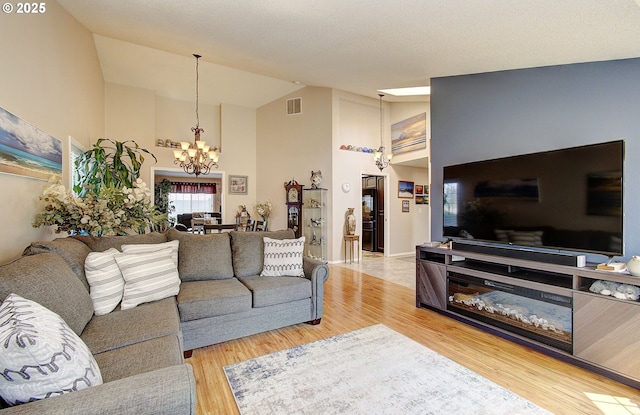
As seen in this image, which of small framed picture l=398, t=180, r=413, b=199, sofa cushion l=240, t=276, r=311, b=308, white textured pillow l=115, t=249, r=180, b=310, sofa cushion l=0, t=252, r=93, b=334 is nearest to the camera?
sofa cushion l=0, t=252, r=93, b=334

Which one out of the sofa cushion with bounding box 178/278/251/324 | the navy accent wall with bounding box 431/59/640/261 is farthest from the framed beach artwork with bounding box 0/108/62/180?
the navy accent wall with bounding box 431/59/640/261

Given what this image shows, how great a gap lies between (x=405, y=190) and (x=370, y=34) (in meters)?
4.60

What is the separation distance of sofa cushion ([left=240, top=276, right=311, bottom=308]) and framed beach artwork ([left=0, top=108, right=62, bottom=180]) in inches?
77.9

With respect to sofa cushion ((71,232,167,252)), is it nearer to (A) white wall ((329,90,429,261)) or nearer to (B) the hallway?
(B) the hallway

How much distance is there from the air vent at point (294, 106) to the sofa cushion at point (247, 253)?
4159mm

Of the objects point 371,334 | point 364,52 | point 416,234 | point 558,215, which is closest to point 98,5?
point 364,52

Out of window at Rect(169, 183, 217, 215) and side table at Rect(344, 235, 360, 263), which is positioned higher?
window at Rect(169, 183, 217, 215)

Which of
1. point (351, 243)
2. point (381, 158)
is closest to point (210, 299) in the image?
point (351, 243)

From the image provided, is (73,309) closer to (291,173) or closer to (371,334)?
(371,334)

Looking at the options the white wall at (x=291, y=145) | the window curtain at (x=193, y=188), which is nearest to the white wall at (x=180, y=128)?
the white wall at (x=291, y=145)

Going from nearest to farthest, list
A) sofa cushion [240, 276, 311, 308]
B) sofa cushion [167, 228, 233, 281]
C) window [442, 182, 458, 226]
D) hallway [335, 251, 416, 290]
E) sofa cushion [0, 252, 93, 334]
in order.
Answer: sofa cushion [0, 252, 93, 334] → sofa cushion [240, 276, 311, 308] → sofa cushion [167, 228, 233, 281] → window [442, 182, 458, 226] → hallway [335, 251, 416, 290]

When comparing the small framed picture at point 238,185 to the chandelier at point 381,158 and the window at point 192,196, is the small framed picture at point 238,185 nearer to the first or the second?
the window at point 192,196

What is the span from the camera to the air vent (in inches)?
253

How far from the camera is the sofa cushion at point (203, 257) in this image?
273cm
